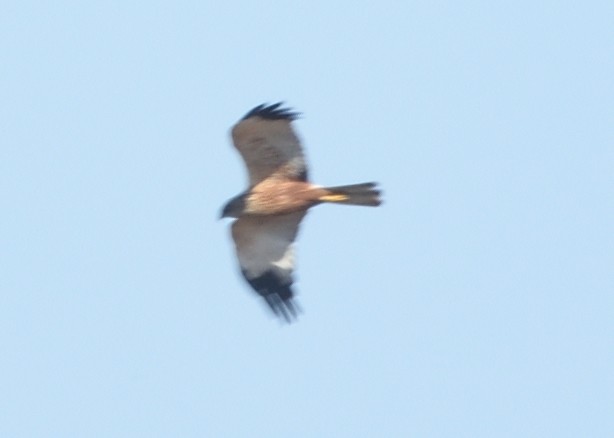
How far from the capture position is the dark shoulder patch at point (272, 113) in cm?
1594

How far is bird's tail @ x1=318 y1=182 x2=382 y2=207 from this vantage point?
16094mm

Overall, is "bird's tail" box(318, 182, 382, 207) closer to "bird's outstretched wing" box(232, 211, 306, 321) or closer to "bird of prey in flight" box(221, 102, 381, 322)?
"bird of prey in flight" box(221, 102, 381, 322)

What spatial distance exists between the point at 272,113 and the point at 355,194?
1.11m

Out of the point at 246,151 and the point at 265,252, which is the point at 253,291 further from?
the point at 246,151

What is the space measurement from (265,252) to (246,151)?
3.67 feet

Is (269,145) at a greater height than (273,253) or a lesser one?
greater

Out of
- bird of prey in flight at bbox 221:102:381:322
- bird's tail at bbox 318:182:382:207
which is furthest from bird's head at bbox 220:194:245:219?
bird's tail at bbox 318:182:382:207

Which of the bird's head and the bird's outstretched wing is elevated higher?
the bird's head

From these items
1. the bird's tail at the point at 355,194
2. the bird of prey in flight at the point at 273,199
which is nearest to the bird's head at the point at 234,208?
the bird of prey in flight at the point at 273,199

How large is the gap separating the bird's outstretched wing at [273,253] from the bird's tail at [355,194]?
63 centimetres

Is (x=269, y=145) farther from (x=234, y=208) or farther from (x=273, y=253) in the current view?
(x=273, y=253)

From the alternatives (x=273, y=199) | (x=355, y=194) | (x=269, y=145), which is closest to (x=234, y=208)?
(x=273, y=199)

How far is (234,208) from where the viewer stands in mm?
16609

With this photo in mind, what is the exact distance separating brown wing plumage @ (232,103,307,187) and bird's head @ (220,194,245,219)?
234 mm
